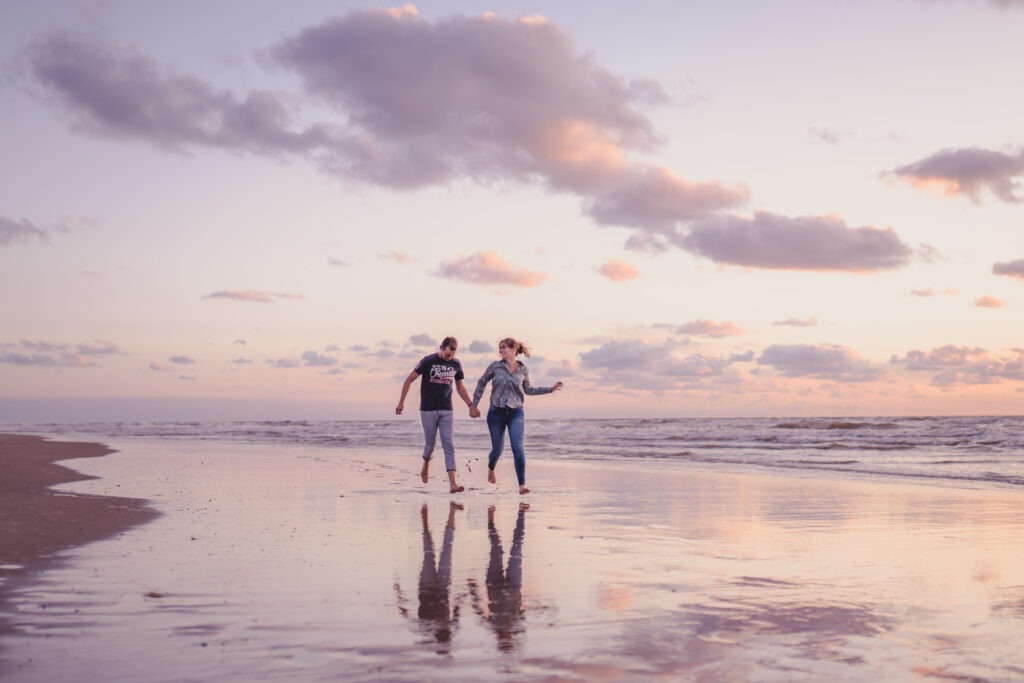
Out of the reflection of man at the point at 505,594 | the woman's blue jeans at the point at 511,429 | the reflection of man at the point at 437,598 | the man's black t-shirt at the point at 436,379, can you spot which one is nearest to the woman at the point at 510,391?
the woman's blue jeans at the point at 511,429

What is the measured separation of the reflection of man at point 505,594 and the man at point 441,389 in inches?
189

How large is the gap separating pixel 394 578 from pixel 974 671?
4152 millimetres

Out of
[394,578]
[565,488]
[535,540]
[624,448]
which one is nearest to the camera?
[394,578]

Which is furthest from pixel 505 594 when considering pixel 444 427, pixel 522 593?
pixel 444 427

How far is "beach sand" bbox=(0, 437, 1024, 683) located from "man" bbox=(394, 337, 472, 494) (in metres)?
1.72

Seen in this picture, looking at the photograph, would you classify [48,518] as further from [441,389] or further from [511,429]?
[511,429]

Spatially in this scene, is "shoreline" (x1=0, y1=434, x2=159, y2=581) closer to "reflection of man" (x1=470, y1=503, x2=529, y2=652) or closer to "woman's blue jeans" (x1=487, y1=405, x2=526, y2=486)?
"reflection of man" (x1=470, y1=503, x2=529, y2=652)

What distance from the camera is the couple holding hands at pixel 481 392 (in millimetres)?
14258

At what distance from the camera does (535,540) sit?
9.34 m

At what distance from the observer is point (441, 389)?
14562 millimetres

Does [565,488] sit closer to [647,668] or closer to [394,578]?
[394,578]

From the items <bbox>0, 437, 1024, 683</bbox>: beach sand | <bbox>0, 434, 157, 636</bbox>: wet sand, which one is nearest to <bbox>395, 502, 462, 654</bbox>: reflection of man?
<bbox>0, 437, 1024, 683</bbox>: beach sand

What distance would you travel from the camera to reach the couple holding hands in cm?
1426

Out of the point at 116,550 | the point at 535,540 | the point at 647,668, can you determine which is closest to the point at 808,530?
the point at 535,540
